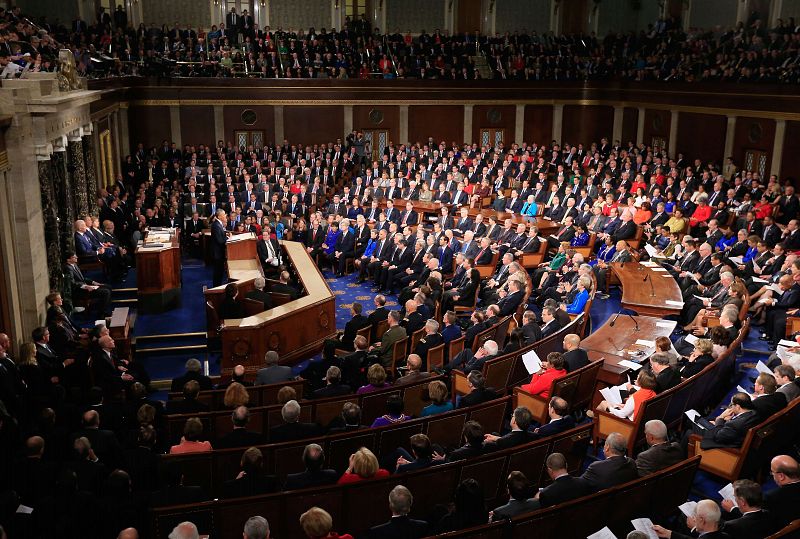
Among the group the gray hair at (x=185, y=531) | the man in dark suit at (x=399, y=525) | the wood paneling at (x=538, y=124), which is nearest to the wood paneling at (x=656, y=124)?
the wood paneling at (x=538, y=124)

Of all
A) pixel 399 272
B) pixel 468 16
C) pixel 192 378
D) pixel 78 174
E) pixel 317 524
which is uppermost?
pixel 468 16

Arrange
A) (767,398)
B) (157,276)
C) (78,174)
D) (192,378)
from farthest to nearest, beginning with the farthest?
(78,174)
(157,276)
(192,378)
(767,398)

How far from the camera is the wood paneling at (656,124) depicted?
23.9 metres

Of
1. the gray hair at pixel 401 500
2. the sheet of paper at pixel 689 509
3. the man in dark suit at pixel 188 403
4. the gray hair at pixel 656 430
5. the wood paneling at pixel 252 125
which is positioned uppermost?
the wood paneling at pixel 252 125

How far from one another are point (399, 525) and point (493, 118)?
24619 millimetres

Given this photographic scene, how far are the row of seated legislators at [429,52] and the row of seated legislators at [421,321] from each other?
287 cm

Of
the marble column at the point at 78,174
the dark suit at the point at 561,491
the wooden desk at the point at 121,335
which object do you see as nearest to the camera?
the dark suit at the point at 561,491

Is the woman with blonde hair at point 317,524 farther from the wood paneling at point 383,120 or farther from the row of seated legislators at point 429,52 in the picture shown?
the wood paneling at point 383,120

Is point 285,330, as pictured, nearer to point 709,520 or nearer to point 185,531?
point 185,531

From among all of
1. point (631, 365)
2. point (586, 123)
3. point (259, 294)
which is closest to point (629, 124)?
point (586, 123)

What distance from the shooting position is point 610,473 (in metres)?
5.50

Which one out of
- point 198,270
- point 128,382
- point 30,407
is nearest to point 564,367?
point 128,382

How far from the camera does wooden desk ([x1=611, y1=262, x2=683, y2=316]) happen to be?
11.5 m

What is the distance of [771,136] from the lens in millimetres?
19406
